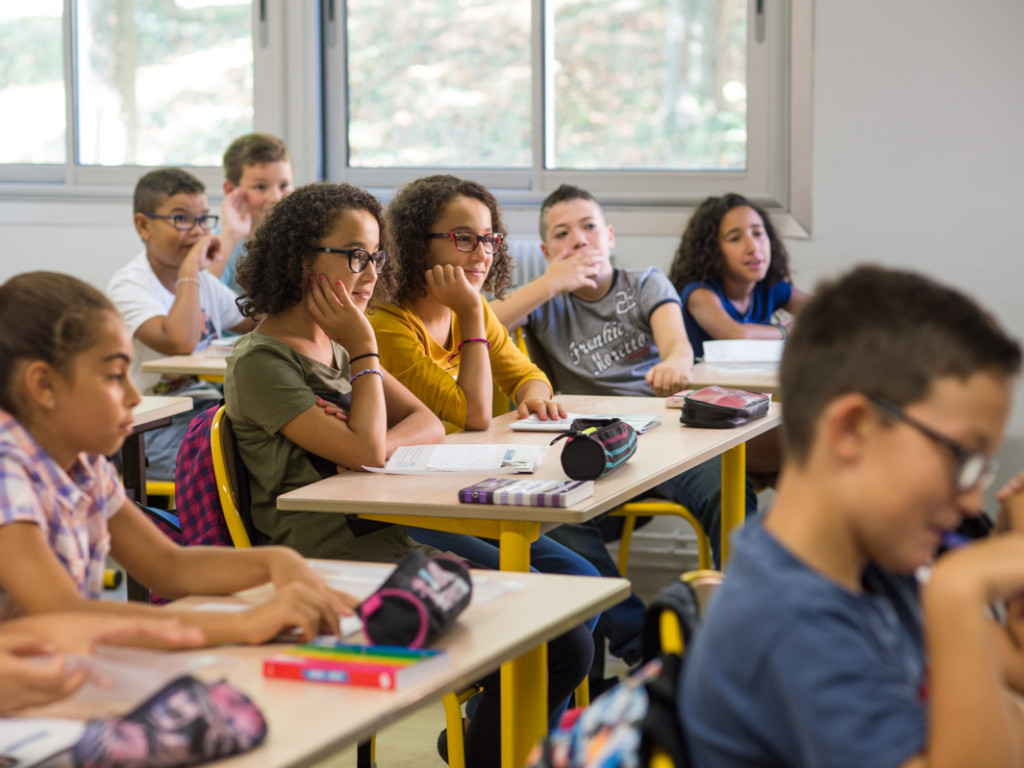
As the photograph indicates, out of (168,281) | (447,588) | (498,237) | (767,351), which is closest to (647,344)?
(767,351)

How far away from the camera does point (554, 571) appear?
2182mm

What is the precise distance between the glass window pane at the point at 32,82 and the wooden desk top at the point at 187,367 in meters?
1.92

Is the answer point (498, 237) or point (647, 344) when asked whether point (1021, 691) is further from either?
point (647, 344)

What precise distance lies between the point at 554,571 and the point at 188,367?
149 centimetres

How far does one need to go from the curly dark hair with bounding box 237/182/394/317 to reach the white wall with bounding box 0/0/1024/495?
80.7 inches

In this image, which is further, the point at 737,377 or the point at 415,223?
the point at 737,377

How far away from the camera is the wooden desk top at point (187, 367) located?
128 inches

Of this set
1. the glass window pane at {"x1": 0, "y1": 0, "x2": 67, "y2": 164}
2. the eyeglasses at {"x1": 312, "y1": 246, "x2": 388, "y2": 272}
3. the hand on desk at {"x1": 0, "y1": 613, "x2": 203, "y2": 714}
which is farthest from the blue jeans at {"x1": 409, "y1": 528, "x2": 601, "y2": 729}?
the glass window pane at {"x1": 0, "y1": 0, "x2": 67, "y2": 164}

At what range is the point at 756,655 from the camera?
0.85m

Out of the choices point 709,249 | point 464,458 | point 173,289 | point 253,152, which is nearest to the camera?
point 464,458

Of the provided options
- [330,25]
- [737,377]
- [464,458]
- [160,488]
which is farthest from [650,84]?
[464,458]

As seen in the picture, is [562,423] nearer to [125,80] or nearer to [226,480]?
[226,480]

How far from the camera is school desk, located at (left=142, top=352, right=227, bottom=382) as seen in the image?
325cm

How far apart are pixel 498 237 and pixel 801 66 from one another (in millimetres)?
1800
